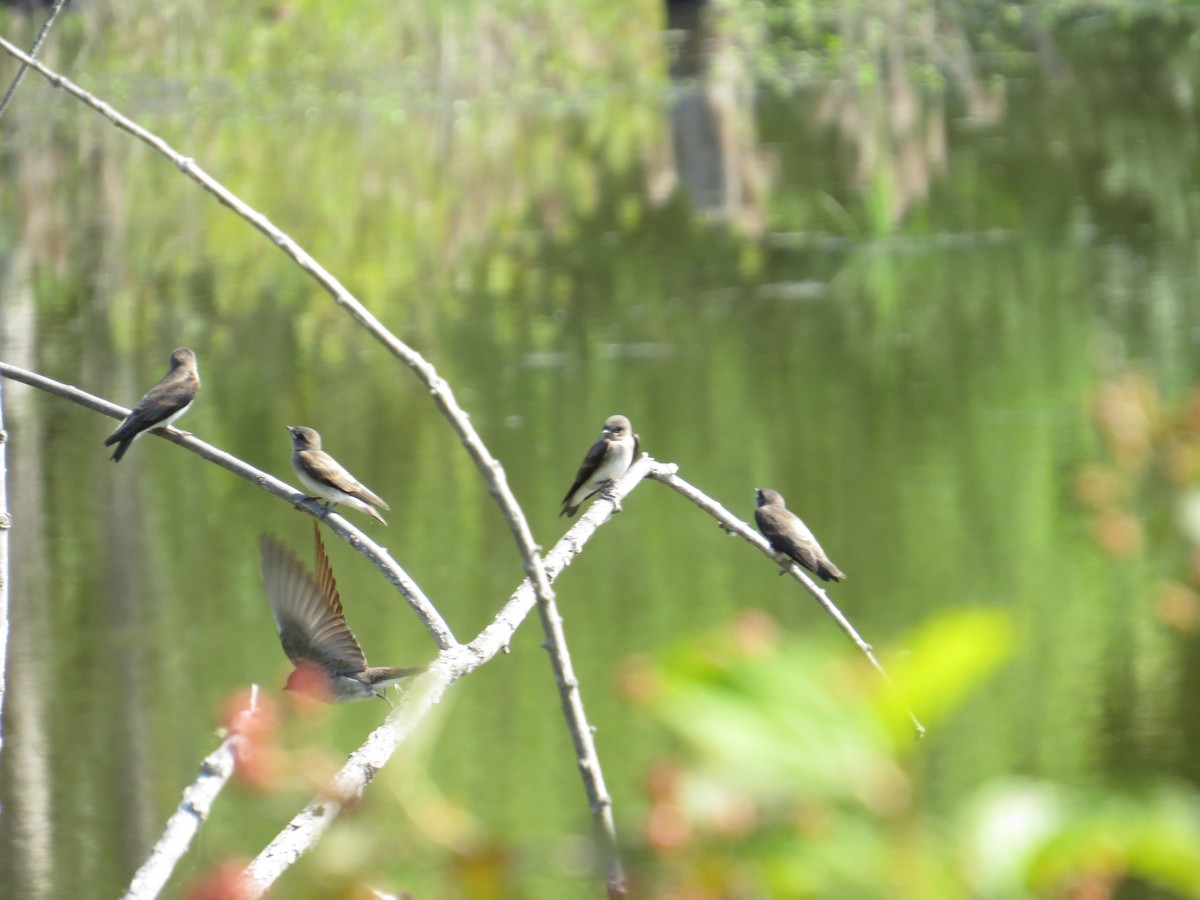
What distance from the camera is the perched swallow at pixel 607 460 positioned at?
484 centimetres

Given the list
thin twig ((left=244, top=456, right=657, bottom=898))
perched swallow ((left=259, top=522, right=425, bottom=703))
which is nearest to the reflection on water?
perched swallow ((left=259, top=522, right=425, bottom=703))

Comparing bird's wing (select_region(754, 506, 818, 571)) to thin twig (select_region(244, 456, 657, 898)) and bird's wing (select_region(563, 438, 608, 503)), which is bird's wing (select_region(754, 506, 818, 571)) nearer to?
bird's wing (select_region(563, 438, 608, 503))

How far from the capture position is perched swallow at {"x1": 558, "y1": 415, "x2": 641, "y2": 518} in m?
4.84

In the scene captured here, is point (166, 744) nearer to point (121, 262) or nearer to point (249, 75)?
point (121, 262)

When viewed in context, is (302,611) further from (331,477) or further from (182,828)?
(331,477)

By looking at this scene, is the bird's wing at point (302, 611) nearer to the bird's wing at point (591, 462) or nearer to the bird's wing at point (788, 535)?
the bird's wing at point (591, 462)

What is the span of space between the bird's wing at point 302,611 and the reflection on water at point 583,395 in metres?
0.35

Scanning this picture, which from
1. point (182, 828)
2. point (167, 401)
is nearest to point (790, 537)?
point (167, 401)

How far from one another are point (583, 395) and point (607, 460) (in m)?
7.87

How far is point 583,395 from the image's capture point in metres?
12.8

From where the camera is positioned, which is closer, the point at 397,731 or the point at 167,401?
the point at 397,731

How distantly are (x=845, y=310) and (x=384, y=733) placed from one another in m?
13.1

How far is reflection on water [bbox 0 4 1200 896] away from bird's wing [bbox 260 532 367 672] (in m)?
0.35

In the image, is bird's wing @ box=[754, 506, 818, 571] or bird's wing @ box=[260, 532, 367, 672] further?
bird's wing @ box=[754, 506, 818, 571]
